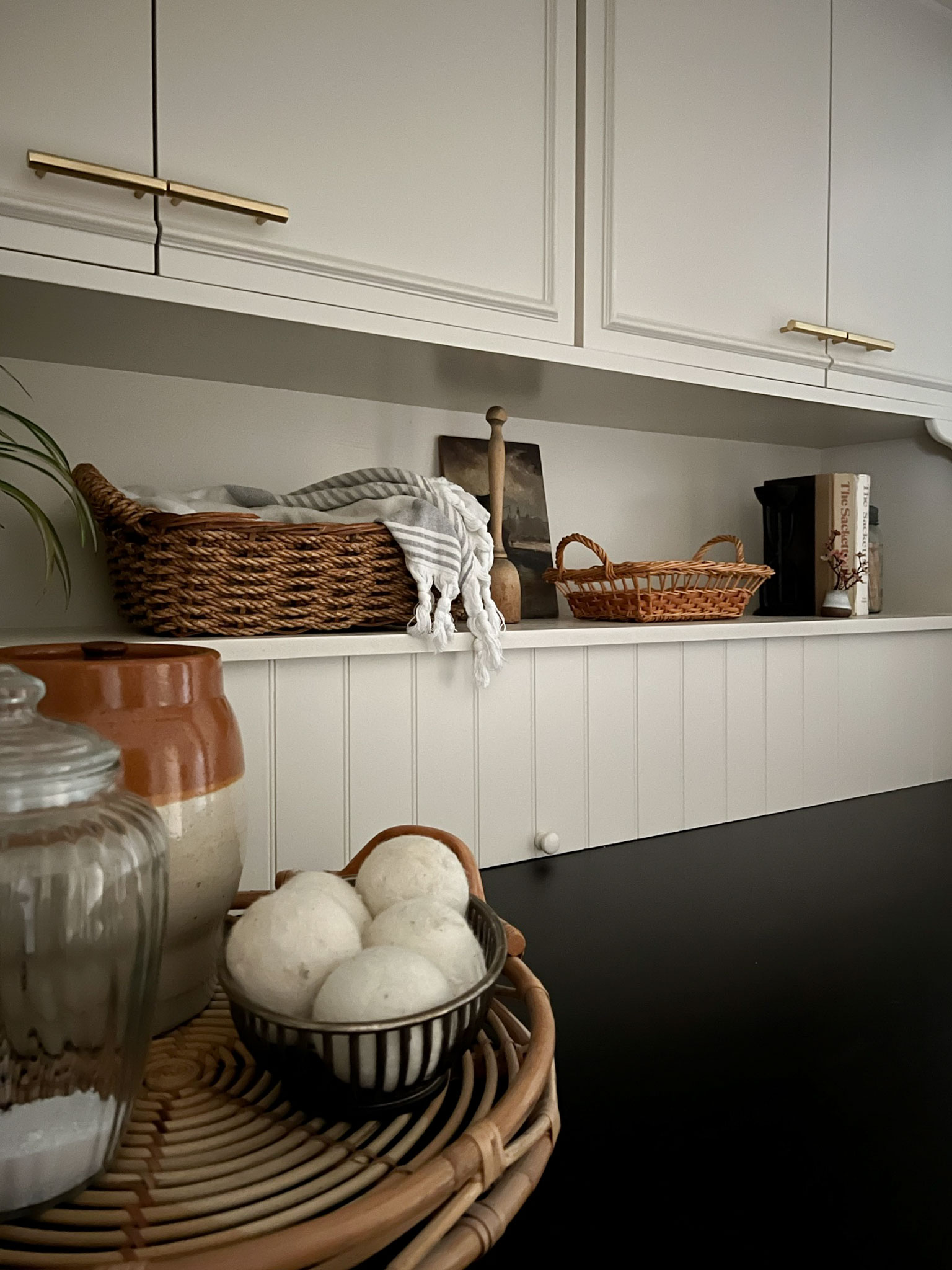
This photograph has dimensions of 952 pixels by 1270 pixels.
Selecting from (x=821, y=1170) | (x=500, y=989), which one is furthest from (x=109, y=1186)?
(x=821, y=1170)

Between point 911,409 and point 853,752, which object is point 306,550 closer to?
point 853,752

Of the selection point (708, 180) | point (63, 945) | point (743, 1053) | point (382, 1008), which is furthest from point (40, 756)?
point (708, 180)

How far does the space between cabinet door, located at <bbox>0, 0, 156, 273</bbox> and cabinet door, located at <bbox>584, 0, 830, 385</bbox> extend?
0.53 metres

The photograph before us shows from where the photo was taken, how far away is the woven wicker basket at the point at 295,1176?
31 centimetres

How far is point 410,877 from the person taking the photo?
1.61 feet

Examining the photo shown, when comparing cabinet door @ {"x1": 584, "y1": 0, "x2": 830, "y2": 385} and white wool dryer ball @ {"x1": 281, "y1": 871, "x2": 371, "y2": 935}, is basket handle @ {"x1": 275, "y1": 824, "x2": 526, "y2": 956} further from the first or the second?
cabinet door @ {"x1": 584, "y1": 0, "x2": 830, "y2": 385}

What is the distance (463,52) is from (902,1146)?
1.10 meters

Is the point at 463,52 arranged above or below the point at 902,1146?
above

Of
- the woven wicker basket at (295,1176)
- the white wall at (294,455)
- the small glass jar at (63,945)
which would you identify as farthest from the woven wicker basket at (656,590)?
the small glass jar at (63,945)

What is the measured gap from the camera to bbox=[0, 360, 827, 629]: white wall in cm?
111

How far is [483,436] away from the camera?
1.43 meters

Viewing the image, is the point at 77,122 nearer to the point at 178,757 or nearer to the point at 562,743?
the point at 178,757

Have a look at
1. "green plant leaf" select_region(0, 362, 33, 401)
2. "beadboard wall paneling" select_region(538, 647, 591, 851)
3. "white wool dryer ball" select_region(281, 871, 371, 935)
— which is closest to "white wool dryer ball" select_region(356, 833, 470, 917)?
"white wool dryer ball" select_region(281, 871, 371, 935)

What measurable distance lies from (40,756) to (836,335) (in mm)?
1303
